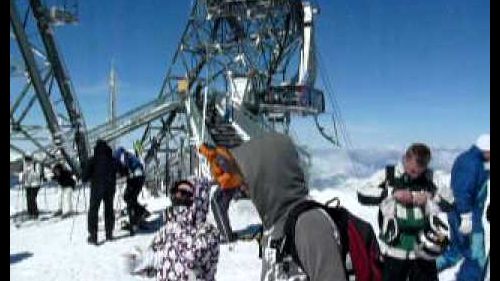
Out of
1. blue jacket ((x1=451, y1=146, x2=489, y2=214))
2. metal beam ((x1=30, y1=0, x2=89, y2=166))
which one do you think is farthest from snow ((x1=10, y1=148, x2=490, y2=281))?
metal beam ((x1=30, y1=0, x2=89, y2=166))

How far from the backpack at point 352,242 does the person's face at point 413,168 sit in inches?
111

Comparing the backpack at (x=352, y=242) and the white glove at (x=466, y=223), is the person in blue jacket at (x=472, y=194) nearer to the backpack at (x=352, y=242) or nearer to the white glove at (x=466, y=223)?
the white glove at (x=466, y=223)

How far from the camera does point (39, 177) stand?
51.9ft

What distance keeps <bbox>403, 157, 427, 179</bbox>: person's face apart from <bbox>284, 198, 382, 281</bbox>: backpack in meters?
2.81

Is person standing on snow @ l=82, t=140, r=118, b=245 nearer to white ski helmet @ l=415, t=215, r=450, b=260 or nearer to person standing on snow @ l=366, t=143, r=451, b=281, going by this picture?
person standing on snow @ l=366, t=143, r=451, b=281

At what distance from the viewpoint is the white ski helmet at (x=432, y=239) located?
5.52 meters

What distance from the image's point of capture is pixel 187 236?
510 centimetres

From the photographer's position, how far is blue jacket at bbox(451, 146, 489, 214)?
6762 mm

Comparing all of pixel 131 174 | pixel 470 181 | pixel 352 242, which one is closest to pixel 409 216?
pixel 470 181

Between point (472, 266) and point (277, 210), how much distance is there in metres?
4.84

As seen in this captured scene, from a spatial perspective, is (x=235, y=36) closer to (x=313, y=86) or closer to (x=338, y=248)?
(x=313, y=86)

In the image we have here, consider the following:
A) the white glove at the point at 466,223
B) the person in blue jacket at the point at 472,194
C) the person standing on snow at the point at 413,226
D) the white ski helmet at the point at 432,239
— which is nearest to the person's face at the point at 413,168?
the person standing on snow at the point at 413,226

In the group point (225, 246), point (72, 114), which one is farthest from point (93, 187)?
point (72, 114)

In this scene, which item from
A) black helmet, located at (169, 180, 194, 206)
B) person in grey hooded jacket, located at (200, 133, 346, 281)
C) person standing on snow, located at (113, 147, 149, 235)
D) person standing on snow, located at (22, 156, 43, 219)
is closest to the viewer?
person in grey hooded jacket, located at (200, 133, 346, 281)
